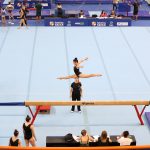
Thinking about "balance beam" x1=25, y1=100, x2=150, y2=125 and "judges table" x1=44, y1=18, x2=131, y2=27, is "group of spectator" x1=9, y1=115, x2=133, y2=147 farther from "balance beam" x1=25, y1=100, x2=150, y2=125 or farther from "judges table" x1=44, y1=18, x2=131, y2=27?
"judges table" x1=44, y1=18, x2=131, y2=27

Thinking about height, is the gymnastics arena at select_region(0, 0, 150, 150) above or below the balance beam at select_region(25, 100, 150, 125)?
below

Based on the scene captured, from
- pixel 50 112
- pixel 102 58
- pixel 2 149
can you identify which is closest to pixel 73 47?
pixel 102 58

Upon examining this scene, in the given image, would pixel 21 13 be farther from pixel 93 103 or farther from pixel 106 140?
pixel 106 140

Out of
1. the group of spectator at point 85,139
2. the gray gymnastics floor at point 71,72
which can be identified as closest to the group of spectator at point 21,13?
the gray gymnastics floor at point 71,72

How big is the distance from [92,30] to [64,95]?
27.1 ft

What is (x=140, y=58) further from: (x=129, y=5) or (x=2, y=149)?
(x=2, y=149)

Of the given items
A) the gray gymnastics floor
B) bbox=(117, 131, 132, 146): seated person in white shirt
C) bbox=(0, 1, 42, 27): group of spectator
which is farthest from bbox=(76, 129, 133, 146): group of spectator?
→ bbox=(0, 1, 42, 27): group of spectator

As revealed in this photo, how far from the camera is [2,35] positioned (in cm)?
1908

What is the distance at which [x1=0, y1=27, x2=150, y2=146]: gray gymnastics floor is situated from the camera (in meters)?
11.1

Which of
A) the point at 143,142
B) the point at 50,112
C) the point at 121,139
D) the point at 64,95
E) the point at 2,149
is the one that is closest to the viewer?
the point at 2,149

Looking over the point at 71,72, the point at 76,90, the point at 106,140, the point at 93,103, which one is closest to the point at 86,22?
the point at 71,72

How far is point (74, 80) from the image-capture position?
551 inches

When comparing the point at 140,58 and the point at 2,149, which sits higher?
the point at 2,149

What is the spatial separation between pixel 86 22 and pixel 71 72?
23.0 feet
